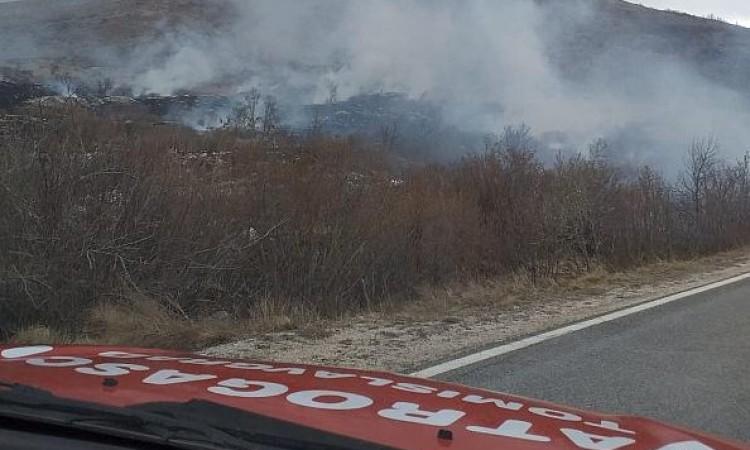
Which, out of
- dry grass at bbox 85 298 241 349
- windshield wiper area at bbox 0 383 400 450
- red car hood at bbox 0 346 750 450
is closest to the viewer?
windshield wiper area at bbox 0 383 400 450

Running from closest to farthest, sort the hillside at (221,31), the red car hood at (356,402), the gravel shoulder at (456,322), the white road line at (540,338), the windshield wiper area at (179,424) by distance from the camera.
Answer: the windshield wiper area at (179,424)
the red car hood at (356,402)
the white road line at (540,338)
the gravel shoulder at (456,322)
the hillside at (221,31)

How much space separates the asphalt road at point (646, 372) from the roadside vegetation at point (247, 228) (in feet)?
9.30

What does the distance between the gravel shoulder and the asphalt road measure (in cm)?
60

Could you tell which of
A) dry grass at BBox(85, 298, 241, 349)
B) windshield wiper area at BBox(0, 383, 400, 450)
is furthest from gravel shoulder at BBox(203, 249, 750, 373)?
windshield wiper area at BBox(0, 383, 400, 450)

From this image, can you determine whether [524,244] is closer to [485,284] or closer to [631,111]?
[485,284]

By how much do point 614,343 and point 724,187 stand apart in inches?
666

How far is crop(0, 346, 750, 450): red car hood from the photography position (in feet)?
6.29

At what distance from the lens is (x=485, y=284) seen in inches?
472

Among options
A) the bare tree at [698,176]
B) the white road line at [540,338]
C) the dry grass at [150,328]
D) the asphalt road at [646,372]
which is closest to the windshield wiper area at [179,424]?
the asphalt road at [646,372]

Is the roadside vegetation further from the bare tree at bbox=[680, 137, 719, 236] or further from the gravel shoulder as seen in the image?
the bare tree at bbox=[680, 137, 719, 236]

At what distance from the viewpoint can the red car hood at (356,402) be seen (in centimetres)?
192

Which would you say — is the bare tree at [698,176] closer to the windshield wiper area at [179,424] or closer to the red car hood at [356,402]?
the red car hood at [356,402]

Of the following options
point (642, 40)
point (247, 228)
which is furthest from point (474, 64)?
point (247, 228)

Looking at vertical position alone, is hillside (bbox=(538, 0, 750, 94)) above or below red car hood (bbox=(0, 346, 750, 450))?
above
